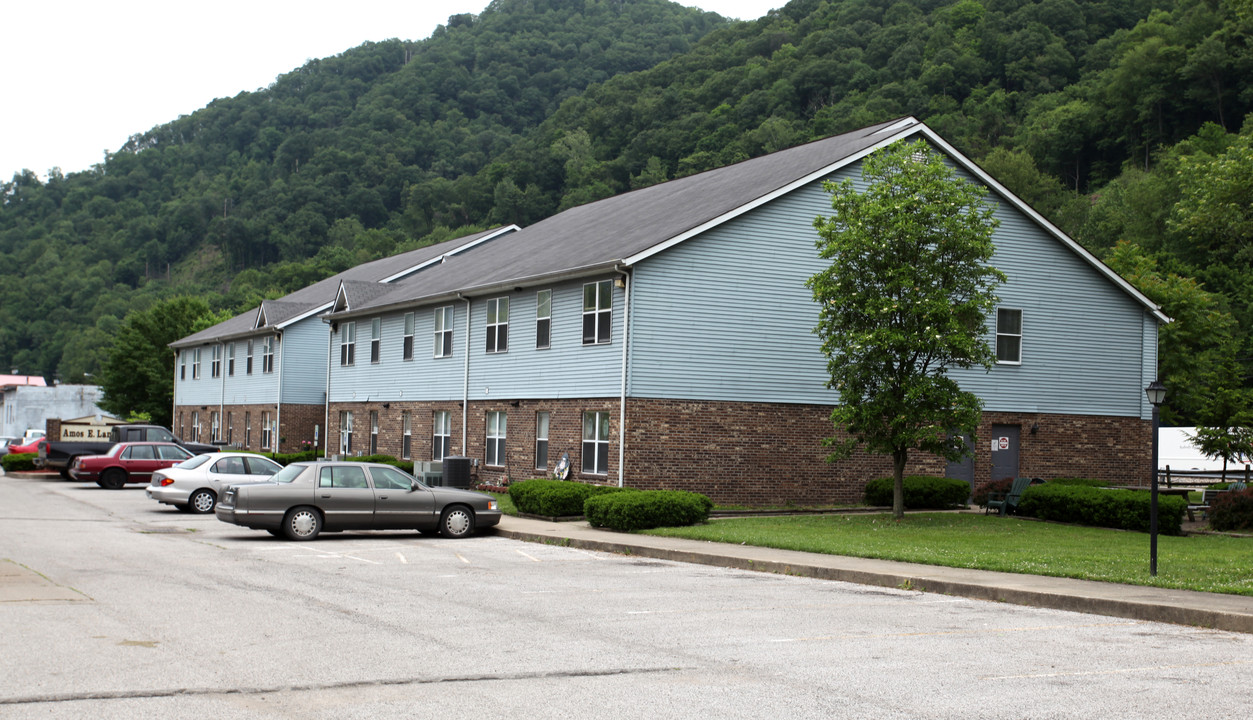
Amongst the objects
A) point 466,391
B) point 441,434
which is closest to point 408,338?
point 441,434

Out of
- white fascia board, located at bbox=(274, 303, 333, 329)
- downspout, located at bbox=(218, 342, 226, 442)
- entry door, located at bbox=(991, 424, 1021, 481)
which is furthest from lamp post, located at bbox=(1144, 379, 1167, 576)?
downspout, located at bbox=(218, 342, 226, 442)

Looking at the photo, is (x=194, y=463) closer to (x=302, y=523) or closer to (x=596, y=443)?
(x=302, y=523)

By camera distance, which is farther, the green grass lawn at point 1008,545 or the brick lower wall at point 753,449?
the brick lower wall at point 753,449

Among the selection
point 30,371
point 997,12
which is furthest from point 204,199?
point 997,12

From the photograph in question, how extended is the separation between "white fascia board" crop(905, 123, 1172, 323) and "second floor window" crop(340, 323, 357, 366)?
867 inches

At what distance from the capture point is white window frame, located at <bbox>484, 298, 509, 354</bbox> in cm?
3180

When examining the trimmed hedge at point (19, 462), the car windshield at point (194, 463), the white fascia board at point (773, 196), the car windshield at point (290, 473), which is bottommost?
the trimmed hedge at point (19, 462)

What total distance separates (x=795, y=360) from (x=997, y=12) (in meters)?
84.5

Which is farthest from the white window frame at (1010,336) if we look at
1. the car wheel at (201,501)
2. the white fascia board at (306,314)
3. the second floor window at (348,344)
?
the white fascia board at (306,314)

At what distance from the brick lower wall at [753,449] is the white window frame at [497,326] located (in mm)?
1634

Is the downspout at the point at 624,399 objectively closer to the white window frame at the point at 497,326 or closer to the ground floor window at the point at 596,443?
the ground floor window at the point at 596,443

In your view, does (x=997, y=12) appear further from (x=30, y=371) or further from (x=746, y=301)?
(x=30, y=371)

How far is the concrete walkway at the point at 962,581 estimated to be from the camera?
1236cm

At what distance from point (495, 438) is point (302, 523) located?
12131 mm
